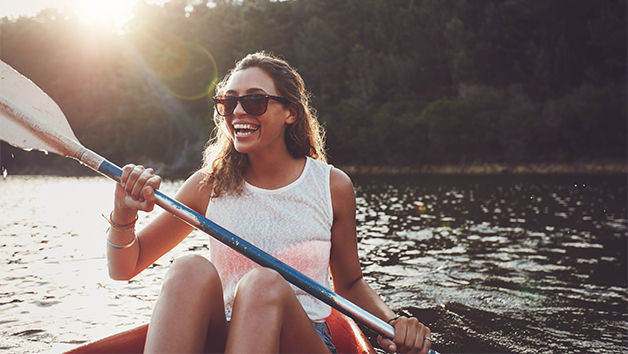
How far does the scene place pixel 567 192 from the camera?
65.2 feet

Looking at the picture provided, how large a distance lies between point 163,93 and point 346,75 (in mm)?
19818

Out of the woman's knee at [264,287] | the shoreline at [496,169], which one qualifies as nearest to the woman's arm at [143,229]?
the woman's knee at [264,287]

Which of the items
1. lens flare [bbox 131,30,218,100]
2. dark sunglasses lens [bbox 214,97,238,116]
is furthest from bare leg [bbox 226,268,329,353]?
lens flare [bbox 131,30,218,100]

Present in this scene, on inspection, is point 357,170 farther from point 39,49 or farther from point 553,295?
point 39,49

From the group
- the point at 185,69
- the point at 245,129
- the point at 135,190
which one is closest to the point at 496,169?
the point at 185,69

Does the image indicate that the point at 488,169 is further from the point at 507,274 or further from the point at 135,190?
the point at 135,190

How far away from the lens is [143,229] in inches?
86.7

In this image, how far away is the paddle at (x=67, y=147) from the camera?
6.30 ft

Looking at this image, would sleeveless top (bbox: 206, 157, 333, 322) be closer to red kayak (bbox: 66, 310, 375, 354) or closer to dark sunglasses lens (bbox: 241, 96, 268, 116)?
red kayak (bbox: 66, 310, 375, 354)

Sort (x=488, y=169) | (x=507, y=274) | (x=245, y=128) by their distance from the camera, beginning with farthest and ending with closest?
(x=488, y=169) → (x=507, y=274) → (x=245, y=128)

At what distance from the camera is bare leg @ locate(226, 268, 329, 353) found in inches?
65.4

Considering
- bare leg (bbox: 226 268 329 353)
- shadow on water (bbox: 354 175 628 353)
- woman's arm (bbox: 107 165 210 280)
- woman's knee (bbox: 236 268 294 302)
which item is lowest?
shadow on water (bbox: 354 175 628 353)

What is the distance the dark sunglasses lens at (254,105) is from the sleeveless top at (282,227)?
0.33 m

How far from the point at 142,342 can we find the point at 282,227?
2.79 ft
